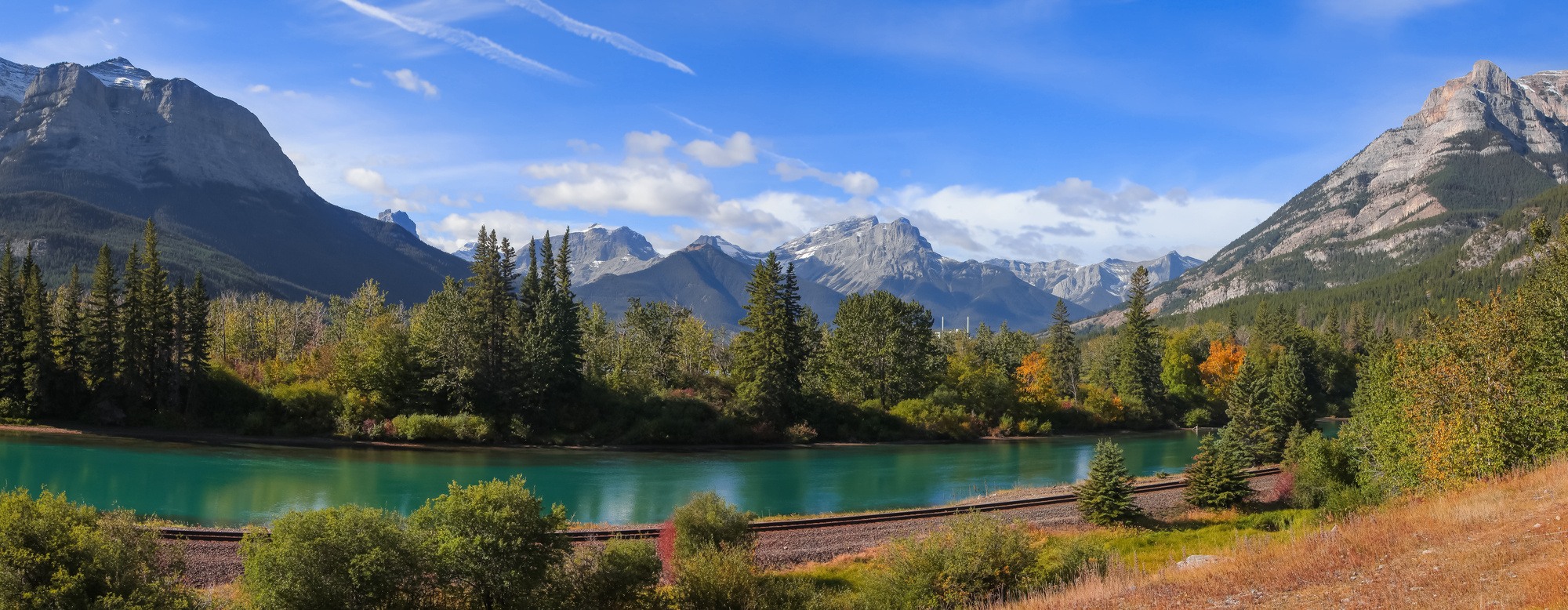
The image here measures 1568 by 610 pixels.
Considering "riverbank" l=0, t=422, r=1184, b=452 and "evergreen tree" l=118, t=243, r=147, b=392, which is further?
"evergreen tree" l=118, t=243, r=147, b=392

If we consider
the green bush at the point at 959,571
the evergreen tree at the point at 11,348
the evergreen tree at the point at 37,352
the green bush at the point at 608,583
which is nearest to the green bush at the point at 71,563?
the green bush at the point at 608,583

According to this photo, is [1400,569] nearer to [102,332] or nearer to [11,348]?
[102,332]

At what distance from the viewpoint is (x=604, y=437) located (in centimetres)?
6888

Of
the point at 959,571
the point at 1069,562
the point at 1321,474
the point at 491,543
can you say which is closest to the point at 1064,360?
the point at 1321,474

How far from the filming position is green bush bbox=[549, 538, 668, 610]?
718 inches

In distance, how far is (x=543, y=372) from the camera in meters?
68.2

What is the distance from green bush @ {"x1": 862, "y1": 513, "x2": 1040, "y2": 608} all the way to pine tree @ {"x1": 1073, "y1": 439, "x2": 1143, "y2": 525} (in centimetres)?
1403

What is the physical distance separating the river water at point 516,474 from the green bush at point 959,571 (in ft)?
62.5

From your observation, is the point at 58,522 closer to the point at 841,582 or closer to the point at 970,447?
the point at 841,582

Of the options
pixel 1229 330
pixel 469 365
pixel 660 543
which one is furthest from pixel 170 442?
pixel 1229 330

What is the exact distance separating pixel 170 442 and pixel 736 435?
140 ft

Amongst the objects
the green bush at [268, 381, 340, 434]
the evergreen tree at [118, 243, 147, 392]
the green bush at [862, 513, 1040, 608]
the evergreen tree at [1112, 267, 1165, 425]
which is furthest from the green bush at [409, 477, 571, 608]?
the evergreen tree at [1112, 267, 1165, 425]

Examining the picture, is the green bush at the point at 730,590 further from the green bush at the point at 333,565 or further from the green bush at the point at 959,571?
the green bush at the point at 333,565

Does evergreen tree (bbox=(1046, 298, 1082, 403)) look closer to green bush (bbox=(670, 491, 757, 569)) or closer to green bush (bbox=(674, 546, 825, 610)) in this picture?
green bush (bbox=(670, 491, 757, 569))
